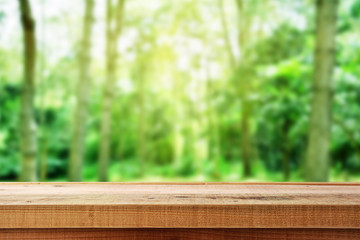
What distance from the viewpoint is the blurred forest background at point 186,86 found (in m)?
7.03

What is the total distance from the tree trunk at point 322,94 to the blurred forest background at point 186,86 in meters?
0.01

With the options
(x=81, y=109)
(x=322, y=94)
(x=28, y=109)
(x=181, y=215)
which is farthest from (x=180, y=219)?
(x=81, y=109)

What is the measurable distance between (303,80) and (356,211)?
9.39 metres

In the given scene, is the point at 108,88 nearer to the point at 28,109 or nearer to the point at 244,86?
the point at 28,109

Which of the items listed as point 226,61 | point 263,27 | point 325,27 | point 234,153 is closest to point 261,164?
point 234,153

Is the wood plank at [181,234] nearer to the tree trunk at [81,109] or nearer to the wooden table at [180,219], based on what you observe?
the wooden table at [180,219]

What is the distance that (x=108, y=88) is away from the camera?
9.09 m

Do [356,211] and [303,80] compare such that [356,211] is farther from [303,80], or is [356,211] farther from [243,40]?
[243,40]

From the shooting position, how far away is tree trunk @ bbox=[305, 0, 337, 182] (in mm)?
4703

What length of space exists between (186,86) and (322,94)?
1247 centimetres

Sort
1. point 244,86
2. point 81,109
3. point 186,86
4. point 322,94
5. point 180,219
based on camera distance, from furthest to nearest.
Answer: point 186,86, point 244,86, point 81,109, point 322,94, point 180,219

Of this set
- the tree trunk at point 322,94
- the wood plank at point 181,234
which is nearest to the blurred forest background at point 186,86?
the tree trunk at point 322,94

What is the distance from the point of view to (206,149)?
17.6 m

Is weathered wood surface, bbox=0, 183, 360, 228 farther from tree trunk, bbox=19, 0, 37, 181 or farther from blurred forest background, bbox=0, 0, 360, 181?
tree trunk, bbox=19, 0, 37, 181
